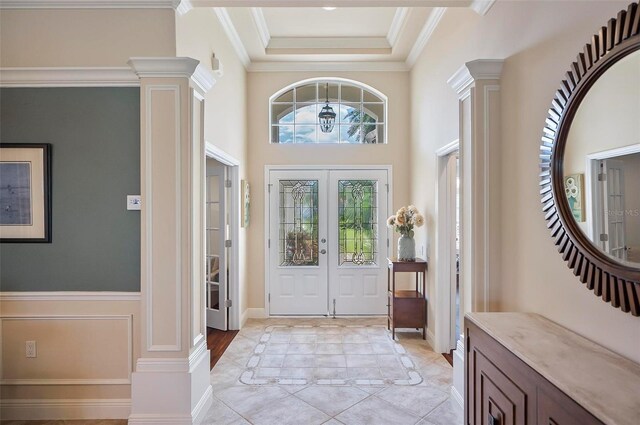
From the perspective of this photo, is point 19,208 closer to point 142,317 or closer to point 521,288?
point 142,317

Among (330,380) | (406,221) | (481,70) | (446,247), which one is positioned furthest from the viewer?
(406,221)

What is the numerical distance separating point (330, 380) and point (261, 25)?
3.70 metres

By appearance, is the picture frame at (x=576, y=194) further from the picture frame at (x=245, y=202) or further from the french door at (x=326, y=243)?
the picture frame at (x=245, y=202)

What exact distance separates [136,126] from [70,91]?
53cm

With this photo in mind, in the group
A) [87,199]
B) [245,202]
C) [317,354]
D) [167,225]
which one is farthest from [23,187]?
[317,354]

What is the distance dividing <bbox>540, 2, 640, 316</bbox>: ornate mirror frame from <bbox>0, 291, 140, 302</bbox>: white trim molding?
104 inches

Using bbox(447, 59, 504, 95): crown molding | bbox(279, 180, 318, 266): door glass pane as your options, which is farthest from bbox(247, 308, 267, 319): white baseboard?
bbox(447, 59, 504, 95): crown molding

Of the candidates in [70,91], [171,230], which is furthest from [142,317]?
[70,91]

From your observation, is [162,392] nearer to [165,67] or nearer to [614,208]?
[165,67]

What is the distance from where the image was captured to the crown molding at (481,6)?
→ 2459 millimetres

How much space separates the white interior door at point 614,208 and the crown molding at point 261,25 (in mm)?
3325

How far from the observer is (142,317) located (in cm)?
239

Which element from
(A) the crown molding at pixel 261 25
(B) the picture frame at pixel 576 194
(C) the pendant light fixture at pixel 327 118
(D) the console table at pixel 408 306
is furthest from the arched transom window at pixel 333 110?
(B) the picture frame at pixel 576 194

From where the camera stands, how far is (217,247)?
429 cm
